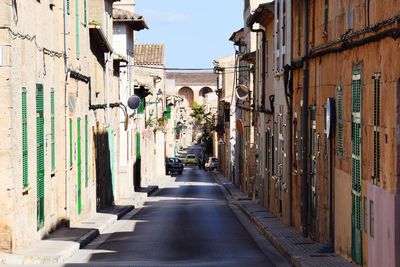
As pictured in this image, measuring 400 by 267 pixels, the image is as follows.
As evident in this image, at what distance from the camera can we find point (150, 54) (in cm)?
8531

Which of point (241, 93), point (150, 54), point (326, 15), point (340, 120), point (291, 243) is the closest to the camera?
point (340, 120)

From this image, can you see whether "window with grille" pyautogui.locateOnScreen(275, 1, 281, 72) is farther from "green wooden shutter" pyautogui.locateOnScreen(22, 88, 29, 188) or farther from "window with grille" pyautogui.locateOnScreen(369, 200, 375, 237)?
"window with grille" pyautogui.locateOnScreen(369, 200, 375, 237)

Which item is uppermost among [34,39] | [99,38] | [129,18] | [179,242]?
[129,18]

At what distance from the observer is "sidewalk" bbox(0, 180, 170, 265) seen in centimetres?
1856

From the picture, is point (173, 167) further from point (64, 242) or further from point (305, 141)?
point (64, 242)

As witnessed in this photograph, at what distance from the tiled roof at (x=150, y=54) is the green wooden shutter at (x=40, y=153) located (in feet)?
201

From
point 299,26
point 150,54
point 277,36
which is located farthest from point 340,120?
point 150,54

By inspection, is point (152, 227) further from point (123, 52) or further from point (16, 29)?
point (123, 52)

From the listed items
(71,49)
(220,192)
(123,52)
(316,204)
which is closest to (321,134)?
(316,204)

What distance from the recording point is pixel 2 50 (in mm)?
18281

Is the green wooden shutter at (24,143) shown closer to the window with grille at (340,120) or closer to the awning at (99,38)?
the window with grille at (340,120)

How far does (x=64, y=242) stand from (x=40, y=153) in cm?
191

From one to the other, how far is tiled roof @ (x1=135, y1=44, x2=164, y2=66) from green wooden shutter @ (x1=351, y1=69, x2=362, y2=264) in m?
→ 67.0

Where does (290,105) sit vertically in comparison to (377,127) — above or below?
above
